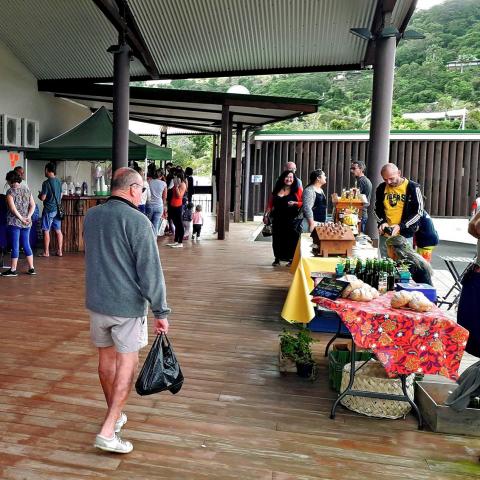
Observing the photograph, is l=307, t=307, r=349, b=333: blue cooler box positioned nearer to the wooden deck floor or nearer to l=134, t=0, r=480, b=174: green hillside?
the wooden deck floor

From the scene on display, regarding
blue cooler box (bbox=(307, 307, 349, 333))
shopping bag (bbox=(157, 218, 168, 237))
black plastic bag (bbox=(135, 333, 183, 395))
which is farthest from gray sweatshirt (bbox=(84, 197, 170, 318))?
shopping bag (bbox=(157, 218, 168, 237))

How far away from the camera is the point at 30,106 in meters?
12.2

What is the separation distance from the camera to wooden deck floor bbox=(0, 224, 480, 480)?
2645mm

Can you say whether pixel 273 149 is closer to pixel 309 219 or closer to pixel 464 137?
pixel 464 137

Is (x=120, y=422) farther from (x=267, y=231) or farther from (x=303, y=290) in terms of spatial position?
(x=267, y=231)

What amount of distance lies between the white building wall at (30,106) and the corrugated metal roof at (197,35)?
297 millimetres

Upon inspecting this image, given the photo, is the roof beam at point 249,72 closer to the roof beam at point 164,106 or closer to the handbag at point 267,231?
the roof beam at point 164,106

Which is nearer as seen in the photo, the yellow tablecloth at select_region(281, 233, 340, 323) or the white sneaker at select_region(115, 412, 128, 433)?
the white sneaker at select_region(115, 412, 128, 433)

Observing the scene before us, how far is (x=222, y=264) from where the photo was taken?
8602 mm

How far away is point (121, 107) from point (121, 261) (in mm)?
7403

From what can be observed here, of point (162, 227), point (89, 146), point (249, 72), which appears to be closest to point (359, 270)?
point (89, 146)

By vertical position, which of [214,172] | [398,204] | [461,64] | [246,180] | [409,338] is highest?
[461,64]

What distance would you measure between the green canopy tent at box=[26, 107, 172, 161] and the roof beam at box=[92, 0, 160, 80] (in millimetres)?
1578

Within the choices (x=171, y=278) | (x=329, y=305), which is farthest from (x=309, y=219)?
(x=329, y=305)
